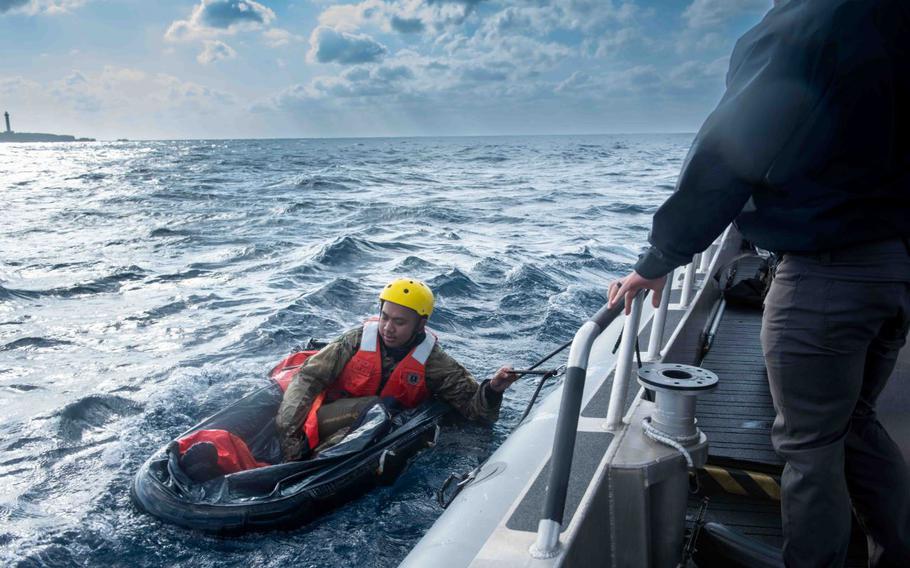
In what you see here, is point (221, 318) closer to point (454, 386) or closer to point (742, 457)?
point (454, 386)

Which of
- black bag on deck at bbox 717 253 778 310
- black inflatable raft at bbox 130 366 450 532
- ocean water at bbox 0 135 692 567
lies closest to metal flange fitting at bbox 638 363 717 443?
ocean water at bbox 0 135 692 567

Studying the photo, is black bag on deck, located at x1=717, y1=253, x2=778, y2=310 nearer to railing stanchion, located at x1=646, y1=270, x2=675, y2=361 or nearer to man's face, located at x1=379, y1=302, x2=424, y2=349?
railing stanchion, located at x1=646, y1=270, x2=675, y2=361

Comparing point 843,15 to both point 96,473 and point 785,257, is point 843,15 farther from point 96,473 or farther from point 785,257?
point 96,473

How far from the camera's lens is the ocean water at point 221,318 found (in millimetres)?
4500

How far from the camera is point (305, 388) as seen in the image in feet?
16.8

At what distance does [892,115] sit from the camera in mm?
1786

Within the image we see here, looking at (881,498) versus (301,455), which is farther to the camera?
(301,455)

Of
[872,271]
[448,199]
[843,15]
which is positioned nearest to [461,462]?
[872,271]

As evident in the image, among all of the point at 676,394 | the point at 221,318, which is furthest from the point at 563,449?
the point at 221,318

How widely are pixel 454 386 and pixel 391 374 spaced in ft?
1.82

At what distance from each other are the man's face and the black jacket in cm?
365

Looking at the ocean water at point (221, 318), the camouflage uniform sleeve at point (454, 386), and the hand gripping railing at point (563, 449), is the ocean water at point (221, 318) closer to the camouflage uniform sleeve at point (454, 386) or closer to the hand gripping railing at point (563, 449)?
the camouflage uniform sleeve at point (454, 386)

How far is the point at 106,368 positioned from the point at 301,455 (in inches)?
155

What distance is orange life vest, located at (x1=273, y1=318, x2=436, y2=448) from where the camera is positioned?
5.46 metres
